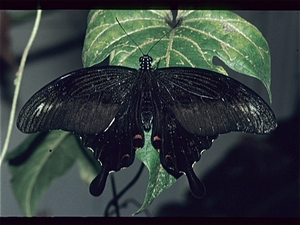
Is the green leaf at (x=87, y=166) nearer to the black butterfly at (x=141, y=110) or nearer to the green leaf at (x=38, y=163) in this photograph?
the green leaf at (x=38, y=163)

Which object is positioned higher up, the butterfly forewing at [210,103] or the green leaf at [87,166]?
the butterfly forewing at [210,103]

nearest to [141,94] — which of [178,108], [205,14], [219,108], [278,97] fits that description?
[178,108]

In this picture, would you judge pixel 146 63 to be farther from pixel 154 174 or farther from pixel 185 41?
pixel 154 174

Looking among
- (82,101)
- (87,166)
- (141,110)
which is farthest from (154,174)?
(87,166)

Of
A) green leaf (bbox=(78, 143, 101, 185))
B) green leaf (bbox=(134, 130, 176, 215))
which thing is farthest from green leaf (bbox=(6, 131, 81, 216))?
green leaf (bbox=(134, 130, 176, 215))

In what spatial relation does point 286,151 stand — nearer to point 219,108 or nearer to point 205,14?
point 219,108

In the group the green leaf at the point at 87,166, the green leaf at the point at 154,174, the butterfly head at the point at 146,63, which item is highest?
the butterfly head at the point at 146,63

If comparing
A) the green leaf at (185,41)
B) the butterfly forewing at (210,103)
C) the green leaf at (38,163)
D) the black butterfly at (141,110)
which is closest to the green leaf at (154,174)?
the black butterfly at (141,110)
